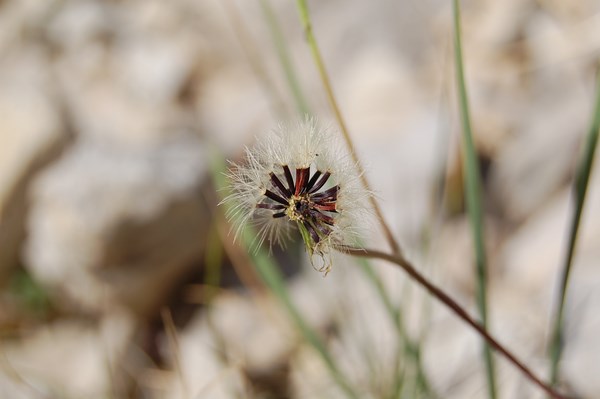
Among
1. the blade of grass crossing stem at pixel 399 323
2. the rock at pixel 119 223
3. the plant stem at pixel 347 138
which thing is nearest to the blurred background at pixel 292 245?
the rock at pixel 119 223

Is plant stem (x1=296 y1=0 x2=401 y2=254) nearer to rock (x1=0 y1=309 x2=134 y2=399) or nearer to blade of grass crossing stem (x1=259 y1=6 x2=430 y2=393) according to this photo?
blade of grass crossing stem (x1=259 y1=6 x2=430 y2=393)

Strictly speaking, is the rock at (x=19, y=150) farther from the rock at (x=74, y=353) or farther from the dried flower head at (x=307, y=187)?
the dried flower head at (x=307, y=187)

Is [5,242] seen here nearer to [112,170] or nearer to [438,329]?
[112,170]

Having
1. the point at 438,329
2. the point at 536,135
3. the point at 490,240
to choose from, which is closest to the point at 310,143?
the point at 438,329

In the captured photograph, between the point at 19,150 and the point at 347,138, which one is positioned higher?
the point at 19,150

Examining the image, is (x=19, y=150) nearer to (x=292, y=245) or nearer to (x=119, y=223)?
(x=119, y=223)

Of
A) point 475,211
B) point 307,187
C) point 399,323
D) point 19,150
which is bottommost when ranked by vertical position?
point 399,323

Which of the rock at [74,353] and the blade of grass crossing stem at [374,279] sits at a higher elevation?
the blade of grass crossing stem at [374,279]

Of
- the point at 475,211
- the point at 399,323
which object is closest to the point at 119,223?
the point at 399,323
